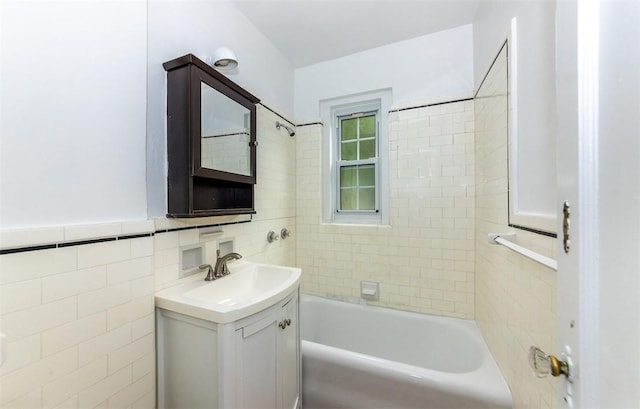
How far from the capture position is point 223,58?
1.34 meters

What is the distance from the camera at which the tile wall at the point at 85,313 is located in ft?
2.38

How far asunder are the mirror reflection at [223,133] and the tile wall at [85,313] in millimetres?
383

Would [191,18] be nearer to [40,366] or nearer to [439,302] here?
[40,366]

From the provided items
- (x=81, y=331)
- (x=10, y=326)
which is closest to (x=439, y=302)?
(x=81, y=331)

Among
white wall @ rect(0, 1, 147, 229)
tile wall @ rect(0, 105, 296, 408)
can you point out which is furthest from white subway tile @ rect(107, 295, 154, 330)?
white wall @ rect(0, 1, 147, 229)

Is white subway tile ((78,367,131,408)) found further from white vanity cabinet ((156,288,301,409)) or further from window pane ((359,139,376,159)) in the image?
window pane ((359,139,376,159))

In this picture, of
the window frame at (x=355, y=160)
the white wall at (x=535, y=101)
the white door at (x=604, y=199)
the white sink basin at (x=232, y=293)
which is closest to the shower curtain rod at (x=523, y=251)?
the white wall at (x=535, y=101)

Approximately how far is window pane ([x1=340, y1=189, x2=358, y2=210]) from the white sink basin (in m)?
1.04

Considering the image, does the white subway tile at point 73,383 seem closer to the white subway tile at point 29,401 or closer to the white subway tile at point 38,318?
the white subway tile at point 29,401

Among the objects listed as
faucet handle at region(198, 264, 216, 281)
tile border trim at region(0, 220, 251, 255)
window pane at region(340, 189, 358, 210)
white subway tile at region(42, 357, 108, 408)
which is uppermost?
window pane at region(340, 189, 358, 210)

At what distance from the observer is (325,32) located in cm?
190

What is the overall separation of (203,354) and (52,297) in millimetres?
528

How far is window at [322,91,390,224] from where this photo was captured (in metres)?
2.18

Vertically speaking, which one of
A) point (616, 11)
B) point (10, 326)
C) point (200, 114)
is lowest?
point (10, 326)
